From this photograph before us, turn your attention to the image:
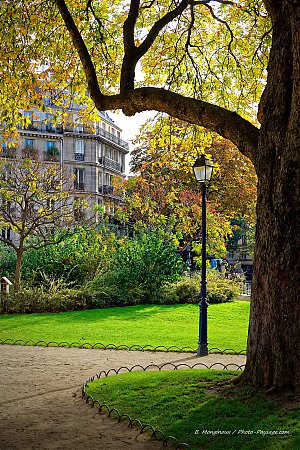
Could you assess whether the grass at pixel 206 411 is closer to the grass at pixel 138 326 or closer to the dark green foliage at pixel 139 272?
the grass at pixel 138 326

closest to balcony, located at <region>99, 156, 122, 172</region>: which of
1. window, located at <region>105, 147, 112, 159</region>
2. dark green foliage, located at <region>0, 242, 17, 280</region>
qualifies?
window, located at <region>105, 147, 112, 159</region>

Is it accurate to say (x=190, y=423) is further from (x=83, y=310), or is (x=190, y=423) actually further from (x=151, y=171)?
(x=151, y=171)

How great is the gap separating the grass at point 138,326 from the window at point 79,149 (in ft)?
141

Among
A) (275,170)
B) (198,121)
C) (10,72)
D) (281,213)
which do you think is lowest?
(281,213)

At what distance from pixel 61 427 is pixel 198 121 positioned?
14.2 ft

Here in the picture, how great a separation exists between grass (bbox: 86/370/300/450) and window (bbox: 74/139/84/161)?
56.7m

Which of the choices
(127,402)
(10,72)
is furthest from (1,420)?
(10,72)

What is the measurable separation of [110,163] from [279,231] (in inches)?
2437

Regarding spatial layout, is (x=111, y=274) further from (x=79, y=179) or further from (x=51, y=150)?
(x=79, y=179)

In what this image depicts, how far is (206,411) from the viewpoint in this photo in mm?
6859

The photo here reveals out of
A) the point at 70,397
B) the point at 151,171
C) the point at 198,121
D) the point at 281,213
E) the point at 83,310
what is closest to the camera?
the point at 281,213

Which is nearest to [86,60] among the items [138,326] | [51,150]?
[138,326]

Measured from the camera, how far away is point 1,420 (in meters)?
7.77

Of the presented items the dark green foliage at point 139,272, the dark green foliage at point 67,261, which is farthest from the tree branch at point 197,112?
the dark green foliage at point 67,261
